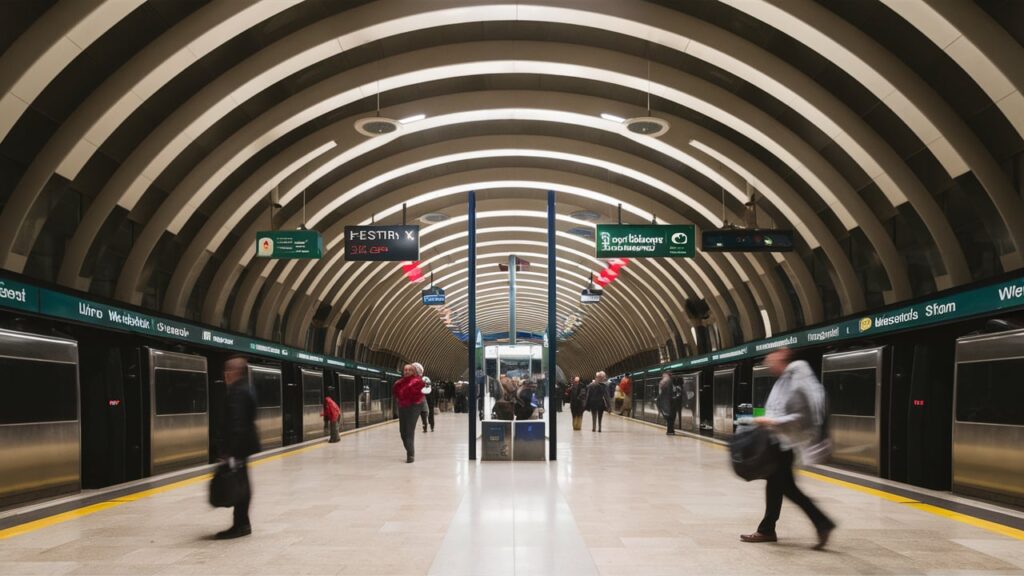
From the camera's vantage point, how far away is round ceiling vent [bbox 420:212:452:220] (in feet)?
74.0

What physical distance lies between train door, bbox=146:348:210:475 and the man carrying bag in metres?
6.00

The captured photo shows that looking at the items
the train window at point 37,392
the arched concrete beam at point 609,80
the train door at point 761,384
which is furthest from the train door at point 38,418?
the train door at point 761,384

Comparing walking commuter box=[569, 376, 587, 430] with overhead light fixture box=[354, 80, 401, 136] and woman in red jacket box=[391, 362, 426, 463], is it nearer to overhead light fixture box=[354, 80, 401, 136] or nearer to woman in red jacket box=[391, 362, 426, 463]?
woman in red jacket box=[391, 362, 426, 463]

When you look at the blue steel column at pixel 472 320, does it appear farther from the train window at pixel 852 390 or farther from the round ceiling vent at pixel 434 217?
the round ceiling vent at pixel 434 217

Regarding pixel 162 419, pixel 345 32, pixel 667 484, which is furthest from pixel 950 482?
pixel 162 419

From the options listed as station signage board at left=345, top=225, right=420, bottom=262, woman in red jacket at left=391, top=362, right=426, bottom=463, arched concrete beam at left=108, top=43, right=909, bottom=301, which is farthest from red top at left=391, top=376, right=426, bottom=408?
arched concrete beam at left=108, top=43, right=909, bottom=301

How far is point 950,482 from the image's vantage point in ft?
36.3

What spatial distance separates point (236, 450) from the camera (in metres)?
6.98

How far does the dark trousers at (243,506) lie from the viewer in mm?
6959

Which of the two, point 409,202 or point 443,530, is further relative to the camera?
point 409,202

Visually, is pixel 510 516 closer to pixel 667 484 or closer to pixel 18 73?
pixel 667 484

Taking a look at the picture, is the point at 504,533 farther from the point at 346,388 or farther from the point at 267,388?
the point at 346,388

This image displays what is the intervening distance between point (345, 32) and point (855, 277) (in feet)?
34.3

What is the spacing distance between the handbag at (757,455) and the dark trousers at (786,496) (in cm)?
8
